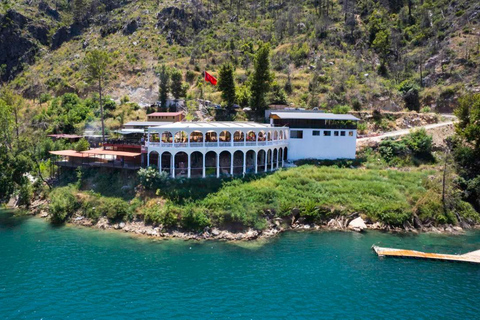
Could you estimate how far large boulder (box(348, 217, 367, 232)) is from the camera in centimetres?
3525

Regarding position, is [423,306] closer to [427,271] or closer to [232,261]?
[427,271]

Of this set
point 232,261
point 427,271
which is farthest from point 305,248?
point 427,271

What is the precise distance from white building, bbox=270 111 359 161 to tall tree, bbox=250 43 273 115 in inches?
433

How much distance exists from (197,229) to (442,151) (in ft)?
131

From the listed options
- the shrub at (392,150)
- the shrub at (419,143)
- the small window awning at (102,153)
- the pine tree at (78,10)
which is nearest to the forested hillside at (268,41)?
the pine tree at (78,10)

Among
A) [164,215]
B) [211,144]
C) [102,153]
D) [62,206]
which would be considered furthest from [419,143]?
[62,206]

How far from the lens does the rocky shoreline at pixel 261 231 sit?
3306 centimetres

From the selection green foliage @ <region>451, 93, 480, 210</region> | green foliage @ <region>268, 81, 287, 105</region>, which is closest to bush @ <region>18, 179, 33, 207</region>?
green foliage @ <region>268, 81, 287, 105</region>

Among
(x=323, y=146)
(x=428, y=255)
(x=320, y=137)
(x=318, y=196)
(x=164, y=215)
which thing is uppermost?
(x=320, y=137)

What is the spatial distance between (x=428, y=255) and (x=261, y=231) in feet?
51.3

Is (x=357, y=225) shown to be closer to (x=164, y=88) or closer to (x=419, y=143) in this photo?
(x=419, y=143)

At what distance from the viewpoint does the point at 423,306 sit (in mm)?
22672

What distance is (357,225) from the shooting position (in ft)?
117

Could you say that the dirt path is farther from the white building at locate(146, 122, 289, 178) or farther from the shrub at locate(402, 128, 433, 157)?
the white building at locate(146, 122, 289, 178)
